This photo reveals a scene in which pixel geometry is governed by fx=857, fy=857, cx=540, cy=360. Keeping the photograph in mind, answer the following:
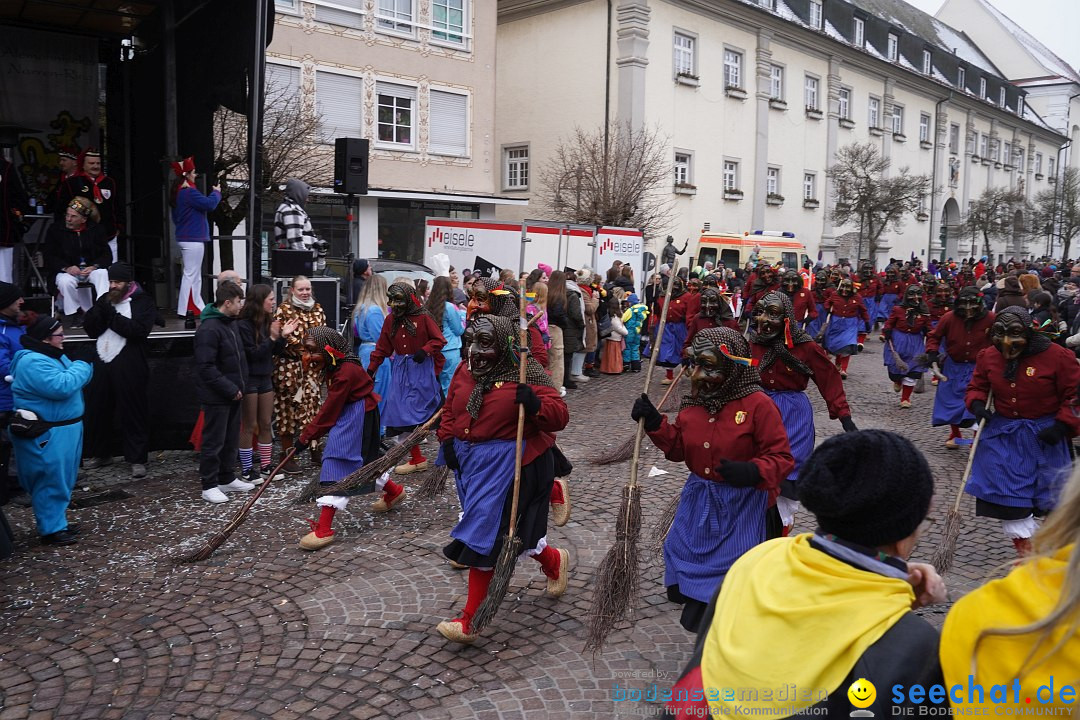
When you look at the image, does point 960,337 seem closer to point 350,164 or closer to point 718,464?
point 718,464

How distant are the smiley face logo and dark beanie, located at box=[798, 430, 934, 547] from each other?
0.35 m

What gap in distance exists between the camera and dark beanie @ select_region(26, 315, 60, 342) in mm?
6461

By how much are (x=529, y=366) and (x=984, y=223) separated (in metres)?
47.1

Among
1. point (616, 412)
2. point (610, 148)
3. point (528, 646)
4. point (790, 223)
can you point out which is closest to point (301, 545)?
point (528, 646)

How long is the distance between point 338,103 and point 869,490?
22.4 meters

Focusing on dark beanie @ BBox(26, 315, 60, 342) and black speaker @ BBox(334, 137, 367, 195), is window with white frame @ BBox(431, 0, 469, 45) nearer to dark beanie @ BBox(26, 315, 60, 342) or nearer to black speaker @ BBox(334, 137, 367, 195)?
black speaker @ BBox(334, 137, 367, 195)

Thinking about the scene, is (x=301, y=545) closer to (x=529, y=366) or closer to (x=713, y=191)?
(x=529, y=366)

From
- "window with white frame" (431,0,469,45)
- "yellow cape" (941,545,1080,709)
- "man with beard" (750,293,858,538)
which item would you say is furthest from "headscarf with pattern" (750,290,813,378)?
"window with white frame" (431,0,469,45)

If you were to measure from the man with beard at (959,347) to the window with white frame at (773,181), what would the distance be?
24148 millimetres

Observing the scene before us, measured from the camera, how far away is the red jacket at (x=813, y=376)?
6.13 metres

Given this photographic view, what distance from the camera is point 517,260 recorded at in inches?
685

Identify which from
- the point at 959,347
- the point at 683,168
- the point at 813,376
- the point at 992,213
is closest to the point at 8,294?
the point at 813,376

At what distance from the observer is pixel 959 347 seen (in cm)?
960

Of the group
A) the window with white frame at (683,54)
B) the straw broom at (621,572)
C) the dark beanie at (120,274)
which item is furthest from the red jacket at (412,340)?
the window with white frame at (683,54)
